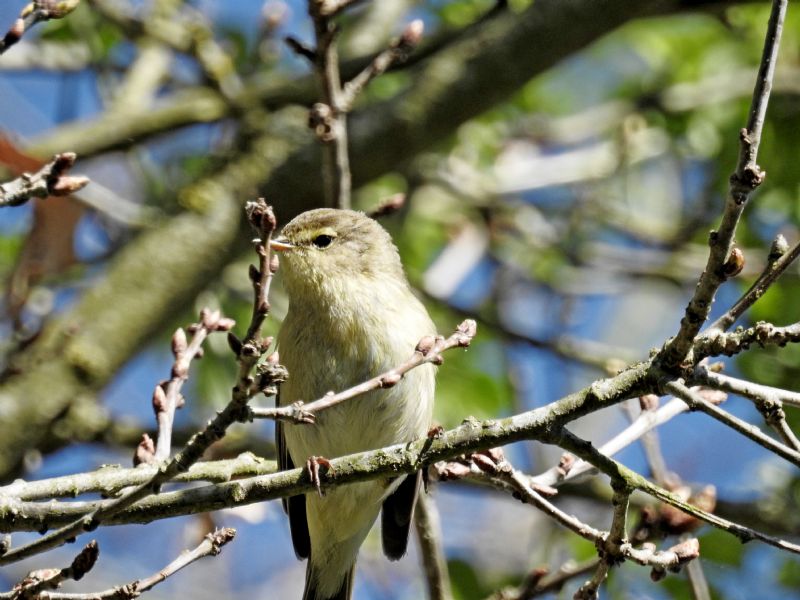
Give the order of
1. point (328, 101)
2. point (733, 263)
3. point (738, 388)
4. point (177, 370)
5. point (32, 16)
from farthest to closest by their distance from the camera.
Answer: point (328, 101), point (177, 370), point (32, 16), point (738, 388), point (733, 263)

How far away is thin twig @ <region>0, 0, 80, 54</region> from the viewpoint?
9.53ft

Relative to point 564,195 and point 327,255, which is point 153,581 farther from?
point 564,195

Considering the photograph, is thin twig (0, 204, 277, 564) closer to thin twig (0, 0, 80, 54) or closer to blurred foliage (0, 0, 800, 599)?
thin twig (0, 0, 80, 54)

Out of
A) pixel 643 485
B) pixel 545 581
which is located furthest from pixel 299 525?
pixel 643 485

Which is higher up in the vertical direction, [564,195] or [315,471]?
[564,195]

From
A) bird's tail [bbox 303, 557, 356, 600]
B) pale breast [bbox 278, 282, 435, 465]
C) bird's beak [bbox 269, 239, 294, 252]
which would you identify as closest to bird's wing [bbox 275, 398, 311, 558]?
bird's tail [bbox 303, 557, 356, 600]

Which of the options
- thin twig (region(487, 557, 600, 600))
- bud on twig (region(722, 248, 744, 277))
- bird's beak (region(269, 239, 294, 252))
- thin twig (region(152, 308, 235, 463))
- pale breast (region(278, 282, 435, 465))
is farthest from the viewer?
bird's beak (region(269, 239, 294, 252))

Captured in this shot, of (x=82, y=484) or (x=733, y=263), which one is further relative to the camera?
(x=82, y=484)

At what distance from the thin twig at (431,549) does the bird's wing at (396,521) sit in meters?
0.45

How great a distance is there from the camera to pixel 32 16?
2975 mm

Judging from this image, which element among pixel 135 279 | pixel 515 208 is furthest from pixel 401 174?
pixel 135 279

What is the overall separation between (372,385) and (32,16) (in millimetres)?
1437

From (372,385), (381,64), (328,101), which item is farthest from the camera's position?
(381,64)

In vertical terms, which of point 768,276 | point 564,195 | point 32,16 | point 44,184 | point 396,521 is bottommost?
point 768,276
